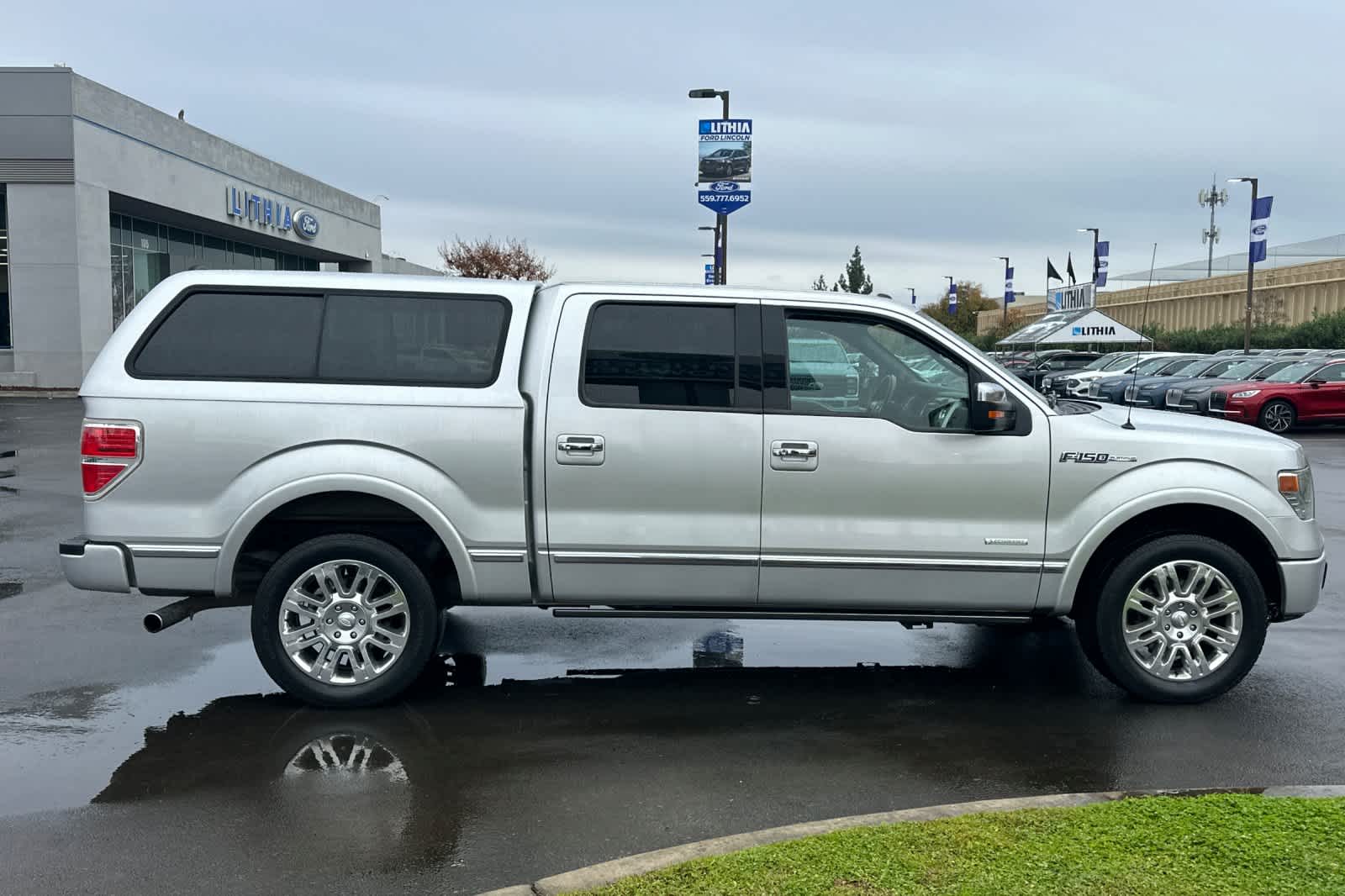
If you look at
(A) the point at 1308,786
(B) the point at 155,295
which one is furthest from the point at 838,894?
(B) the point at 155,295

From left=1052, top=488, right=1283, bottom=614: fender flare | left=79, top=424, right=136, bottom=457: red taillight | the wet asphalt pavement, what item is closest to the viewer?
the wet asphalt pavement

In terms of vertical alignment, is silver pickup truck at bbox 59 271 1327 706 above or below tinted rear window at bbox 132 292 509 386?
below

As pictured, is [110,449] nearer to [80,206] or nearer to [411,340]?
[411,340]

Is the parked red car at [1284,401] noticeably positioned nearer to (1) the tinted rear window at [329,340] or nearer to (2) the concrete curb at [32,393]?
(1) the tinted rear window at [329,340]

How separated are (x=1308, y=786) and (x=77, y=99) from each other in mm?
34897

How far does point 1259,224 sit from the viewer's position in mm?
37750

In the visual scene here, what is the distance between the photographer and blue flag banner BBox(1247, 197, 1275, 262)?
3725 cm

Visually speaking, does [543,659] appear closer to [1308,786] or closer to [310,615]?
[310,615]

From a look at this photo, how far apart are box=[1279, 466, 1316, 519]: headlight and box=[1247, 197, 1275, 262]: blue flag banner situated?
34.9 meters

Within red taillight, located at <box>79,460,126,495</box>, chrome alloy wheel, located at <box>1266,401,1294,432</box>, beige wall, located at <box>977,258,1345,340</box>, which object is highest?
beige wall, located at <box>977,258,1345,340</box>

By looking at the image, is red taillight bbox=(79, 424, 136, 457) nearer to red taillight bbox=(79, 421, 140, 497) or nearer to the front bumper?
red taillight bbox=(79, 421, 140, 497)

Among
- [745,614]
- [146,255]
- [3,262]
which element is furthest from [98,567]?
[146,255]

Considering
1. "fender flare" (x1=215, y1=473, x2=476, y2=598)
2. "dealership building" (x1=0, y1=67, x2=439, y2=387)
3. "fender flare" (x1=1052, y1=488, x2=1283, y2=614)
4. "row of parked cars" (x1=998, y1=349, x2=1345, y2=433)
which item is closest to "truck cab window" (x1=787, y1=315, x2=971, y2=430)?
→ "fender flare" (x1=1052, y1=488, x2=1283, y2=614)

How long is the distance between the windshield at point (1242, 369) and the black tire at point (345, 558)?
82.9ft
